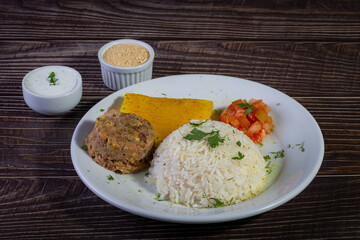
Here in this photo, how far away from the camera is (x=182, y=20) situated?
5.73 metres

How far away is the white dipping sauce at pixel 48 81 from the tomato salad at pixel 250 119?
1410mm

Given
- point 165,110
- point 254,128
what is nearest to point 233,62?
point 254,128

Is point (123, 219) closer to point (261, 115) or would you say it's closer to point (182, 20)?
point (261, 115)

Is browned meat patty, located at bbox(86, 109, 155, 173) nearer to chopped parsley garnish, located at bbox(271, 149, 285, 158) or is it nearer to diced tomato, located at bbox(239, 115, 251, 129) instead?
diced tomato, located at bbox(239, 115, 251, 129)

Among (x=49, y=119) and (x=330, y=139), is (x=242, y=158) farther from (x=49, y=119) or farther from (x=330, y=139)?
(x=49, y=119)

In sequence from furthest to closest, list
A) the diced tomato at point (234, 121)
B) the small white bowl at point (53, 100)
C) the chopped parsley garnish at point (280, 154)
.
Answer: the small white bowl at point (53, 100)
the diced tomato at point (234, 121)
the chopped parsley garnish at point (280, 154)

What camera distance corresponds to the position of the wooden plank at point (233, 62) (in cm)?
474

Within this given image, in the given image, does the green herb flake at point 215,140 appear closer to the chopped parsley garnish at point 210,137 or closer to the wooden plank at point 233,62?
the chopped parsley garnish at point 210,137

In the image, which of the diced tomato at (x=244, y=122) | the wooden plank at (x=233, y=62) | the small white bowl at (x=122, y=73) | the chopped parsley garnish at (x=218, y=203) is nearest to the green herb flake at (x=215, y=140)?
the chopped parsley garnish at (x=218, y=203)

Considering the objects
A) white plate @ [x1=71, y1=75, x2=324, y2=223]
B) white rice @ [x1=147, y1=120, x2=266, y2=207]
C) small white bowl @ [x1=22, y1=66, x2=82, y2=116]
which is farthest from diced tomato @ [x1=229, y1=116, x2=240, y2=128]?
small white bowl @ [x1=22, y1=66, x2=82, y2=116]

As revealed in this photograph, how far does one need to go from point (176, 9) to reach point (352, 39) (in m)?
2.21

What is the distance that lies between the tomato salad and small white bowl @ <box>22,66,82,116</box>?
4.34 feet

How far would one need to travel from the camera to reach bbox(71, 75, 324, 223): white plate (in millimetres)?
2908

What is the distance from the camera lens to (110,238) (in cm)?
313
